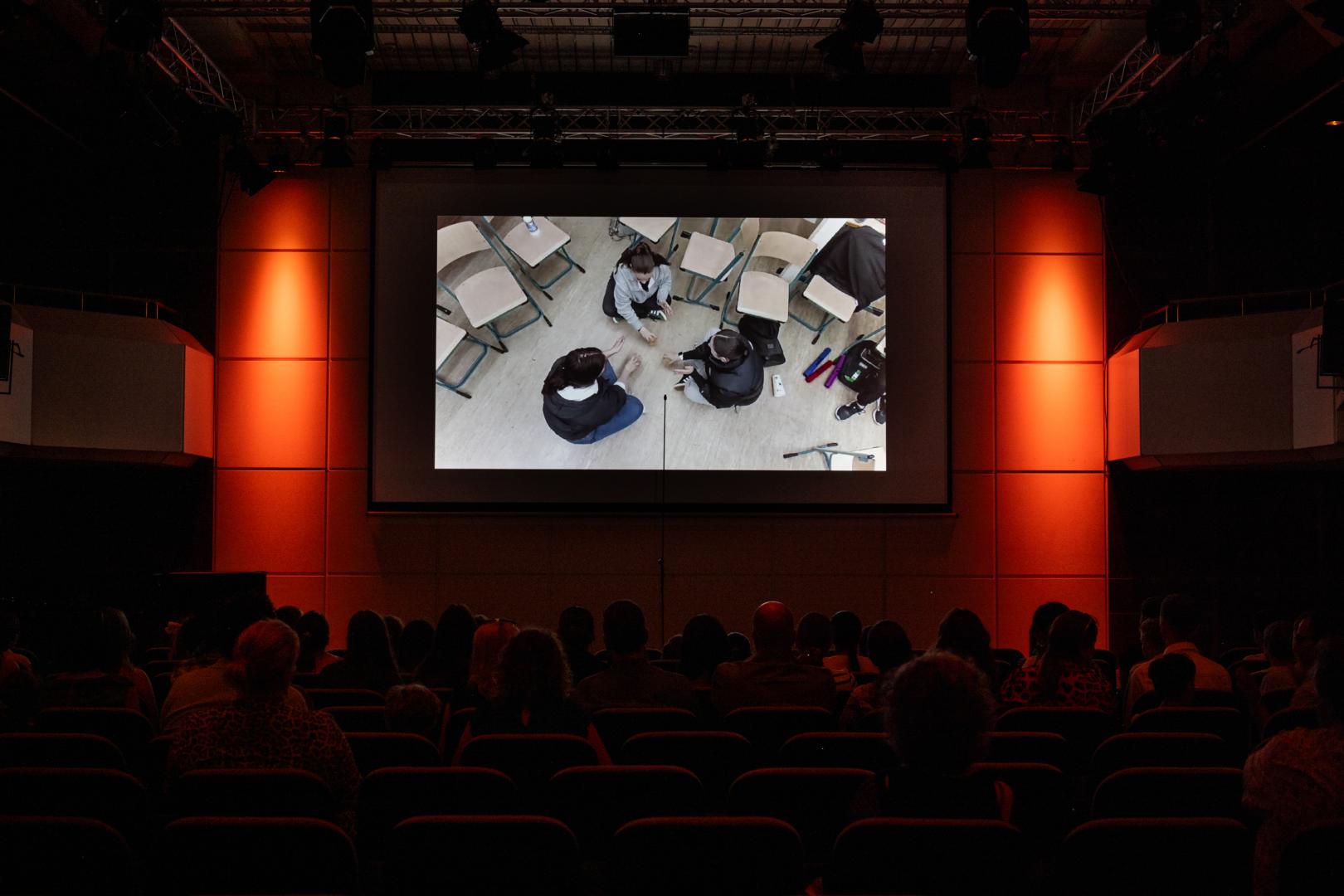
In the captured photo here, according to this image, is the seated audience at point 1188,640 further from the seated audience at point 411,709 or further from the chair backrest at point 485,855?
the chair backrest at point 485,855

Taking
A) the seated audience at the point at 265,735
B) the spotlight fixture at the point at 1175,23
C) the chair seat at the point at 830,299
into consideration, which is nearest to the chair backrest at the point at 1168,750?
the seated audience at the point at 265,735

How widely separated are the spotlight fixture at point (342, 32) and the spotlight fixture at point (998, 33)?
11.7 feet

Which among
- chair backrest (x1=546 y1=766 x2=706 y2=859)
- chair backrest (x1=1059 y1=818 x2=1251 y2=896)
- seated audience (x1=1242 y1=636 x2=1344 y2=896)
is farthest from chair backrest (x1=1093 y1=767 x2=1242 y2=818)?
chair backrest (x1=546 y1=766 x2=706 y2=859)

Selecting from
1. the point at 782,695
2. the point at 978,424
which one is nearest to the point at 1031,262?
the point at 978,424

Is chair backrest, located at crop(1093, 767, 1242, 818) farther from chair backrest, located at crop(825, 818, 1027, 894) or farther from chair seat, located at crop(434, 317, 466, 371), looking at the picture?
chair seat, located at crop(434, 317, 466, 371)

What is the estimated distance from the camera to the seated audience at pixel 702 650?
578 cm

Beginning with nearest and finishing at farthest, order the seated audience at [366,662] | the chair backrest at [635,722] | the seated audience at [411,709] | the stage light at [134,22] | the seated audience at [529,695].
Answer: the seated audience at [529,695], the seated audience at [411,709], the chair backrest at [635,722], the seated audience at [366,662], the stage light at [134,22]

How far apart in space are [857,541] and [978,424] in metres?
1.61

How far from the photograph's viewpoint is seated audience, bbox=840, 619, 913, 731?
13.8ft

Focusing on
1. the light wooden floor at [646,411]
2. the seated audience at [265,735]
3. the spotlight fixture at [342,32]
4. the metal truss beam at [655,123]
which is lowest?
the seated audience at [265,735]

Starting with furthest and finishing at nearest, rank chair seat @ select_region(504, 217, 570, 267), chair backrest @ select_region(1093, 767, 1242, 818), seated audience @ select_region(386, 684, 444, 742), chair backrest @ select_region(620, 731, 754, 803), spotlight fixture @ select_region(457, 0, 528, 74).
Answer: chair seat @ select_region(504, 217, 570, 267)
spotlight fixture @ select_region(457, 0, 528, 74)
seated audience @ select_region(386, 684, 444, 742)
chair backrest @ select_region(620, 731, 754, 803)
chair backrest @ select_region(1093, 767, 1242, 818)

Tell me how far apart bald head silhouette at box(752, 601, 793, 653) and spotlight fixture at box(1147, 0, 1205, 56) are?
467cm

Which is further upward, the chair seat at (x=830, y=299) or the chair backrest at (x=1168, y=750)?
the chair seat at (x=830, y=299)

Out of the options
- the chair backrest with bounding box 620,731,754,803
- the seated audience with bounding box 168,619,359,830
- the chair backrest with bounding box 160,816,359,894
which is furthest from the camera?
the chair backrest with bounding box 620,731,754,803
